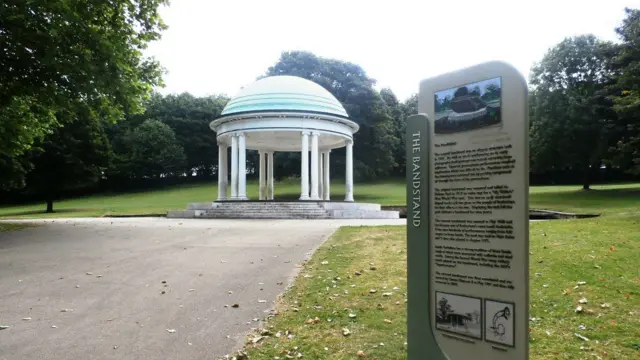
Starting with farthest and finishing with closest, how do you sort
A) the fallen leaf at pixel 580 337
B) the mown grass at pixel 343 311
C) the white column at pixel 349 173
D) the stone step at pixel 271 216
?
the white column at pixel 349 173 → the stone step at pixel 271 216 → the mown grass at pixel 343 311 → the fallen leaf at pixel 580 337

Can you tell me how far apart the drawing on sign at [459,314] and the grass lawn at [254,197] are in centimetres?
2677

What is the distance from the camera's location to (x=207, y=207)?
28.7m

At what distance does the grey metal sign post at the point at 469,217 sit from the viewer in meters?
3.43

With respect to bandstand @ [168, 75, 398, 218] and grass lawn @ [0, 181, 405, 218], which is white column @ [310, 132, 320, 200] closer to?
bandstand @ [168, 75, 398, 218]

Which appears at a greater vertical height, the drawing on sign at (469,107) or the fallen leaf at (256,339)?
the drawing on sign at (469,107)

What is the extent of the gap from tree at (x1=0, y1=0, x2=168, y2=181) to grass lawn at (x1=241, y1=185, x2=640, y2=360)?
10.2 m

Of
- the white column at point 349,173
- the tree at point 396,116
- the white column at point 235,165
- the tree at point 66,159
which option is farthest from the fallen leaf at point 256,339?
the tree at point 396,116

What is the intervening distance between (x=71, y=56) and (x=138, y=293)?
10.7m

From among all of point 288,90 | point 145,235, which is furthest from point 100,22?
point 288,90

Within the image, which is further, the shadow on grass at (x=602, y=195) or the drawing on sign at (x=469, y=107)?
the shadow on grass at (x=602, y=195)

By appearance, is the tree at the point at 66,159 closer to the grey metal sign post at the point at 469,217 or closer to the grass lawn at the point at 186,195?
the grass lawn at the point at 186,195

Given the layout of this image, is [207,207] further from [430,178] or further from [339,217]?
[430,178]

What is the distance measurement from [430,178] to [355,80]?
140 ft

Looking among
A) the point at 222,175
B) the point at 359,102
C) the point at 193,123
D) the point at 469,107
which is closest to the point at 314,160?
the point at 222,175
